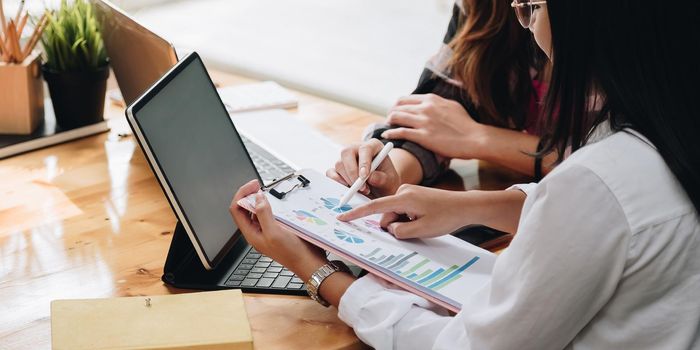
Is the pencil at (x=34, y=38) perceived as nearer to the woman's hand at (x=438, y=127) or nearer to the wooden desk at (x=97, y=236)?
the wooden desk at (x=97, y=236)

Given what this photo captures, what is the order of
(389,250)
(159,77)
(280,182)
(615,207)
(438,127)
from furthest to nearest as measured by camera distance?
(438,127)
(159,77)
(280,182)
(389,250)
(615,207)

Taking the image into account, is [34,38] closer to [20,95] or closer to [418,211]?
[20,95]

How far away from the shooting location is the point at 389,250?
1084 millimetres

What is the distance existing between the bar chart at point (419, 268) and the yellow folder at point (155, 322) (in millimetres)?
174

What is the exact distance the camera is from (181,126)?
114 centimetres

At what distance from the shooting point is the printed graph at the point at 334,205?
3.82ft

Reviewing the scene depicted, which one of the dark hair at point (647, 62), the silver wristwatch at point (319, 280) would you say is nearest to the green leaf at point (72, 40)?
the silver wristwatch at point (319, 280)

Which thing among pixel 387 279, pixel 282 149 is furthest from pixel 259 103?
pixel 387 279

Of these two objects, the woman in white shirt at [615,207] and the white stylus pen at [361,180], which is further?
the white stylus pen at [361,180]

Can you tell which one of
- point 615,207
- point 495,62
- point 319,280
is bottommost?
point 319,280

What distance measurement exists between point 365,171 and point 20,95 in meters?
0.70

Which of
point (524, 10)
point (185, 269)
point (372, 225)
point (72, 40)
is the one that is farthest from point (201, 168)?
point (72, 40)

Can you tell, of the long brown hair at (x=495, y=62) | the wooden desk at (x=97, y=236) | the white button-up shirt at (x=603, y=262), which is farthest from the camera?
the long brown hair at (x=495, y=62)

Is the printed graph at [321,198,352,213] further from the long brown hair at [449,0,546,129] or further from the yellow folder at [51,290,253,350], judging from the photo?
the long brown hair at [449,0,546,129]
